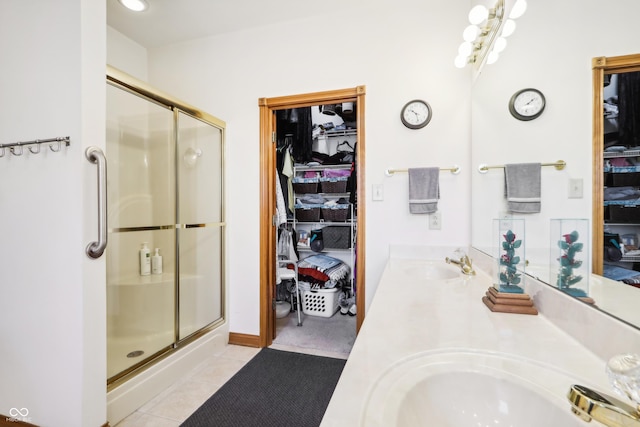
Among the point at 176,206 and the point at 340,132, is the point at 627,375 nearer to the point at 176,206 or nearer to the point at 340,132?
the point at 176,206

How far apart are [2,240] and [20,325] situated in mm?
411

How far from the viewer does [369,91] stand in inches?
78.6

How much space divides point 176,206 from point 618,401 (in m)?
2.14

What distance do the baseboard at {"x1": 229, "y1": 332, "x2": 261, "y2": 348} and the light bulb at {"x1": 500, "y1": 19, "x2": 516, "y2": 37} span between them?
246cm

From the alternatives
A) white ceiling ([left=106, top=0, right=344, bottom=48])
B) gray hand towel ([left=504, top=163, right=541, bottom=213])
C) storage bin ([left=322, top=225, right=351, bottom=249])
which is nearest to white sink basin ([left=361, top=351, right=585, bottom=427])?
gray hand towel ([left=504, top=163, right=541, bottom=213])

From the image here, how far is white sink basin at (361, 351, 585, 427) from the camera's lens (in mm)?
489

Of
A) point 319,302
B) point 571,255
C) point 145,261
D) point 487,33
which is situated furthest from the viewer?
point 319,302

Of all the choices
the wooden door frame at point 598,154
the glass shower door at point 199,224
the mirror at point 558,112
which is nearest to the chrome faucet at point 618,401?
the mirror at point 558,112

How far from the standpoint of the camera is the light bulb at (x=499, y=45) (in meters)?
1.30

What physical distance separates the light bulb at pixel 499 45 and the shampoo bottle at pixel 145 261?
8.26ft

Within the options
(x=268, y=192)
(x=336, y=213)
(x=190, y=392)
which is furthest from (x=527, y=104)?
(x=190, y=392)

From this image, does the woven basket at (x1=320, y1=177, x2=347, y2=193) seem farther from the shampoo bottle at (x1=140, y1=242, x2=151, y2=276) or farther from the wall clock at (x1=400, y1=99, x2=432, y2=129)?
the shampoo bottle at (x1=140, y1=242, x2=151, y2=276)

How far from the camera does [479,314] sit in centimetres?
89

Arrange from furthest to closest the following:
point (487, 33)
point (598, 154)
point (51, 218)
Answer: point (487, 33) → point (51, 218) → point (598, 154)
